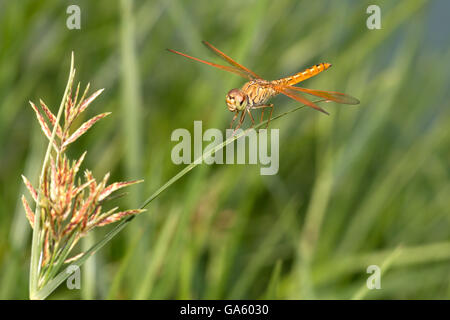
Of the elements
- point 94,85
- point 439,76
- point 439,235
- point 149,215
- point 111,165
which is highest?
point 439,76

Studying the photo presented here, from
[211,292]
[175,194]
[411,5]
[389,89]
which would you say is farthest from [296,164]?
[211,292]

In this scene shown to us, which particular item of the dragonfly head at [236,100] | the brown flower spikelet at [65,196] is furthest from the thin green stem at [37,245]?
the dragonfly head at [236,100]

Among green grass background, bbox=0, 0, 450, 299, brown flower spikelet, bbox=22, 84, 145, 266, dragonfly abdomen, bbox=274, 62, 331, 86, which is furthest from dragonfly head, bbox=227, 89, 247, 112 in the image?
brown flower spikelet, bbox=22, 84, 145, 266

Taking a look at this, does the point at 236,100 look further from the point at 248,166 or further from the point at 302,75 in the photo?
the point at 248,166

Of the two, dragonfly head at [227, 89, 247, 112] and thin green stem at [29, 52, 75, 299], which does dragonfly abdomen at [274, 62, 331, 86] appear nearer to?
dragonfly head at [227, 89, 247, 112]

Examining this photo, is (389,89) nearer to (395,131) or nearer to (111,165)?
(395,131)

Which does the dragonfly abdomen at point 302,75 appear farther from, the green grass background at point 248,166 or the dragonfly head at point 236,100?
the green grass background at point 248,166

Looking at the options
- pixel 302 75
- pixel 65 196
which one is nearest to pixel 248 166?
pixel 302 75
